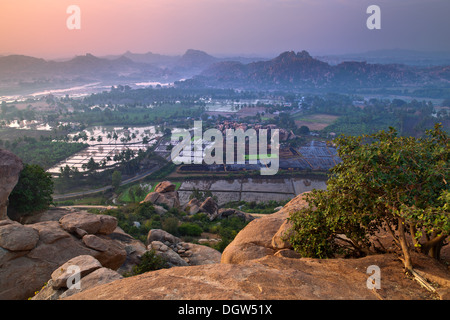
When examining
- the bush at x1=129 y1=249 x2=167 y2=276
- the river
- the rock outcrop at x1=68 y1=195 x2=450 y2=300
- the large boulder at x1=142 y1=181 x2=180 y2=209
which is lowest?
the river

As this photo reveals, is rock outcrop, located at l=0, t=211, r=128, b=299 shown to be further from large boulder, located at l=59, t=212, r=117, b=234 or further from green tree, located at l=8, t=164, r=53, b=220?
green tree, located at l=8, t=164, r=53, b=220

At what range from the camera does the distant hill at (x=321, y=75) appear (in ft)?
500

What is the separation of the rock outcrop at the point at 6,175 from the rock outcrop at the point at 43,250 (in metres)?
3.85

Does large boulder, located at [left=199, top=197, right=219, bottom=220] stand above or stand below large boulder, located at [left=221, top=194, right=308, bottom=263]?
below

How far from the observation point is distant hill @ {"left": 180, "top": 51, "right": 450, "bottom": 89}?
152 m

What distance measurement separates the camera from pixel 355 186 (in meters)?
6.18

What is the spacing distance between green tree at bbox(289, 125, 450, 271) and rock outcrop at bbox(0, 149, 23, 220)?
1360 cm

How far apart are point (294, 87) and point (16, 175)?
163 metres

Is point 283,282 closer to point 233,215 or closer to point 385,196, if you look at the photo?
point 385,196

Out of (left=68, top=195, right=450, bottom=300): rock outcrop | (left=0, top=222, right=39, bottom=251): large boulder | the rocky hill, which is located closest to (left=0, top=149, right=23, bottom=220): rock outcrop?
the rocky hill

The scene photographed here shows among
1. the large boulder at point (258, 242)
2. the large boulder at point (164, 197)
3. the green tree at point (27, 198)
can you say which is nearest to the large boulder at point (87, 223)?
the green tree at point (27, 198)

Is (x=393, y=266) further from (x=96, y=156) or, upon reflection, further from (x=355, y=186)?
(x=96, y=156)

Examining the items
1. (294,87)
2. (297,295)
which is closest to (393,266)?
(297,295)

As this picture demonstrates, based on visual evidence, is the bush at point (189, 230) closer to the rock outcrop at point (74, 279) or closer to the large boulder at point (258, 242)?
the large boulder at point (258, 242)
